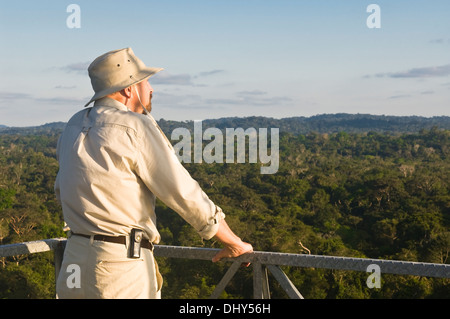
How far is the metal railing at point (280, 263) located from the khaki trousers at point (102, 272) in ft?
1.56

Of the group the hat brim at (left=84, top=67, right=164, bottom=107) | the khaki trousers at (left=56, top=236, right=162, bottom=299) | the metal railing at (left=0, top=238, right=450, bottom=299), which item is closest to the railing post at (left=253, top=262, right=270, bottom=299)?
the metal railing at (left=0, top=238, right=450, bottom=299)

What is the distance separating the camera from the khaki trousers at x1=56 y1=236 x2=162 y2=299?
182 centimetres

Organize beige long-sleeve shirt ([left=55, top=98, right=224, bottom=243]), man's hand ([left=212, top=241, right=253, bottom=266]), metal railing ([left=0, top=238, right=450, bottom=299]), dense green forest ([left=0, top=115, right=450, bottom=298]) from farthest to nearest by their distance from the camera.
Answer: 1. dense green forest ([left=0, top=115, right=450, bottom=298])
2. man's hand ([left=212, top=241, right=253, bottom=266])
3. metal railing ([left=0, top=238, right=450, bottom=299])
4. beige long-sleeve shirt ([left=55, top=98, right=224, bottom=243])

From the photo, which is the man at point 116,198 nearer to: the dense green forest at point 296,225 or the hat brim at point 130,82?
the hat brim at point 130,82

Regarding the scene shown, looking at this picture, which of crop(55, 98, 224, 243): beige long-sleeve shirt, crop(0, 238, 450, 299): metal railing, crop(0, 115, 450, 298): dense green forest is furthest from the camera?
crop(0, 115, 450, 298): dense green forest

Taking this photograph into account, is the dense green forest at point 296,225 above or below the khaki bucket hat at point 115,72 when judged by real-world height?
below

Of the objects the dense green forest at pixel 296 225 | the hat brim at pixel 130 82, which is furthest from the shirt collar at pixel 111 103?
the dense green forest at pixel 296 225

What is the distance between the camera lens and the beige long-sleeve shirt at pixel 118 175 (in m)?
1.81

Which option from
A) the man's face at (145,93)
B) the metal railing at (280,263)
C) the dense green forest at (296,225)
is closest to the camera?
the metal railing at (280,263)

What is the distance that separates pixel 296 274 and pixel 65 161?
60.7 ft

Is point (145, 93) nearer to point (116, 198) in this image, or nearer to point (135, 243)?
point (116, 198)

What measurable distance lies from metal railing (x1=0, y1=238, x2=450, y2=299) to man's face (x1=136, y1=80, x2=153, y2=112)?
0.68 meters

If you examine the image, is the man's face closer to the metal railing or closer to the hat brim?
the hat brim
